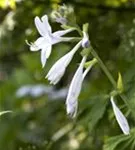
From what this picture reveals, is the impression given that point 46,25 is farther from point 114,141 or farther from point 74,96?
point 114,141

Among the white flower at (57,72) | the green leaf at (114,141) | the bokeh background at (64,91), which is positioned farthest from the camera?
the bokeh background at (64,91)

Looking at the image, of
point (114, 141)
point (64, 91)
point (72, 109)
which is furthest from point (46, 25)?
point (64, 91)

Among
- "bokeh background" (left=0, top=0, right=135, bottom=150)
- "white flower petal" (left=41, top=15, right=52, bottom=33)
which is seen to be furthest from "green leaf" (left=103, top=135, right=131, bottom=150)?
"white flower petal" (left=41, top=15, right=52, bottom=33)

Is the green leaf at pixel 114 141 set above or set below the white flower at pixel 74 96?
below

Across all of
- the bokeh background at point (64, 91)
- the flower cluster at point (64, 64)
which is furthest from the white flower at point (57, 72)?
the bokeh background at point (64, 91)

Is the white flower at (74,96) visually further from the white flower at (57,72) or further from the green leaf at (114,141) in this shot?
the green leaf at (114,141)

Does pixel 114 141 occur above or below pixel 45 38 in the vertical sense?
below

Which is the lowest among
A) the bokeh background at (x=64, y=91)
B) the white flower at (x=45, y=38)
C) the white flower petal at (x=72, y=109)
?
the bokeh background at (x=64, y=91)

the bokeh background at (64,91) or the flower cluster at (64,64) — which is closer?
the flower cluster at (64,64)

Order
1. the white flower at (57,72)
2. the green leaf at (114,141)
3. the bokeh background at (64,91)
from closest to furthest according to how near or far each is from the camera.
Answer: the white flower at (57,72) → the green leaf at (114,141) → the bokeh background at (64,91)

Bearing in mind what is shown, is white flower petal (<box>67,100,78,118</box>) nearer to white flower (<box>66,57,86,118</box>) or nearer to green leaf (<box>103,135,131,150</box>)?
white flower (<box>66,57,86,118</box>)
